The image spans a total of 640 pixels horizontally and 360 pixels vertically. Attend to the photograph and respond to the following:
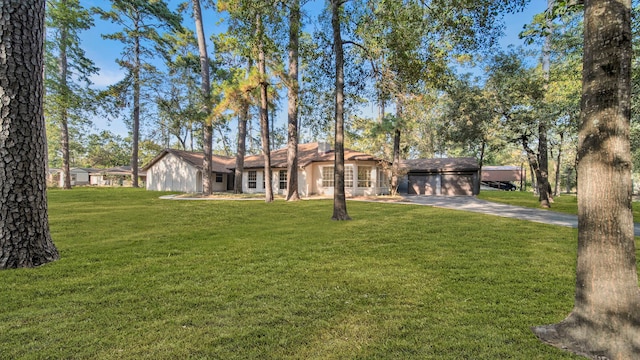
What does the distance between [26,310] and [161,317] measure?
1341 mm

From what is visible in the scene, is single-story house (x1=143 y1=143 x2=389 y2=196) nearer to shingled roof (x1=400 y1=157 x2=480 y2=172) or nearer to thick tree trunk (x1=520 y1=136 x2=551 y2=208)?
shingled roof (x1=400 y1=157 x2=480 y2=172)

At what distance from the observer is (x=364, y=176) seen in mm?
20312

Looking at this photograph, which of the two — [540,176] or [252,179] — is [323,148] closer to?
[252,179]

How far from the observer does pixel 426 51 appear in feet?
28.9

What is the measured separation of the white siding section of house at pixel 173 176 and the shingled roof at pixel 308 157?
440 centimetres

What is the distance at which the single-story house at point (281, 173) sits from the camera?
19.9 metres

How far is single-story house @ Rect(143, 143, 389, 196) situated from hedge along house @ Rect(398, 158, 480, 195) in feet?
15.0

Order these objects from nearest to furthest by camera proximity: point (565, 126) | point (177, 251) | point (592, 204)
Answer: point (592, 204) → point (177, 251) → point (565, 126)

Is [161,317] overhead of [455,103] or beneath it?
beneath

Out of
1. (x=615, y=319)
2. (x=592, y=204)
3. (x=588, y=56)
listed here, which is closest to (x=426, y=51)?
(x=588, y=56)

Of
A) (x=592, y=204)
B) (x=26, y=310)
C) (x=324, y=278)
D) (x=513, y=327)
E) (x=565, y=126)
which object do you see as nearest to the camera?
(x=592, y=204)

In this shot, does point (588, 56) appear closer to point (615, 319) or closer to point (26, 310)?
point (615, 319)

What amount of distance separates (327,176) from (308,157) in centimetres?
212

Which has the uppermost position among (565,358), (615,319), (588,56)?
(588,56)
